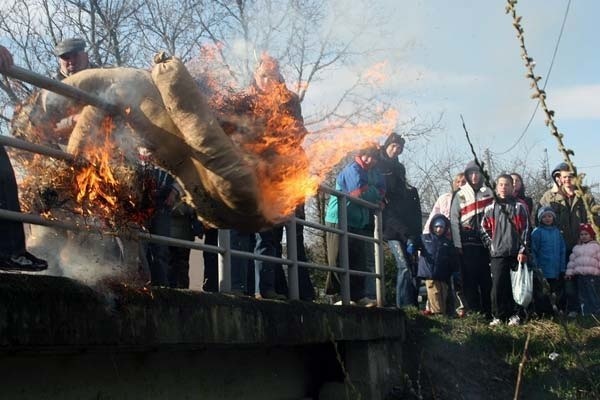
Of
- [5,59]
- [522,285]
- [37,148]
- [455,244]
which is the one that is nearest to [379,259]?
[455,244]

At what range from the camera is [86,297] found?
4430 mm

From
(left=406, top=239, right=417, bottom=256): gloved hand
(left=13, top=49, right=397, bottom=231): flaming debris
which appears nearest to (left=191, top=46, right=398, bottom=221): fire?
(left=13, top=49, right=397, bottom=231): flaming debris

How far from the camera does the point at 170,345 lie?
518 cm

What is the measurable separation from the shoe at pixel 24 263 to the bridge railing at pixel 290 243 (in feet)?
0.81

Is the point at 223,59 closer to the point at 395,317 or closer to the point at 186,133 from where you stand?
the point at 186,133

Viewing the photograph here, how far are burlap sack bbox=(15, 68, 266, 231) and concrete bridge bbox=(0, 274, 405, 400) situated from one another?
2.32 feet

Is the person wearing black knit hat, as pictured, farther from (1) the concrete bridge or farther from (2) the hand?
(2) the hand

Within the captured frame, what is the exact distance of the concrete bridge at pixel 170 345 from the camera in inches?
166

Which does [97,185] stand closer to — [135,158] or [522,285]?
[135,158]

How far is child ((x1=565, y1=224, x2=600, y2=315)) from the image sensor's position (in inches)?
432

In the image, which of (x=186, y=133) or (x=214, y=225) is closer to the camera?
(x=186, y=133)

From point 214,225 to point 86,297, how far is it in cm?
85

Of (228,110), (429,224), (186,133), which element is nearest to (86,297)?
(186,133)

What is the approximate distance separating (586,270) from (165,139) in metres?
7.78
